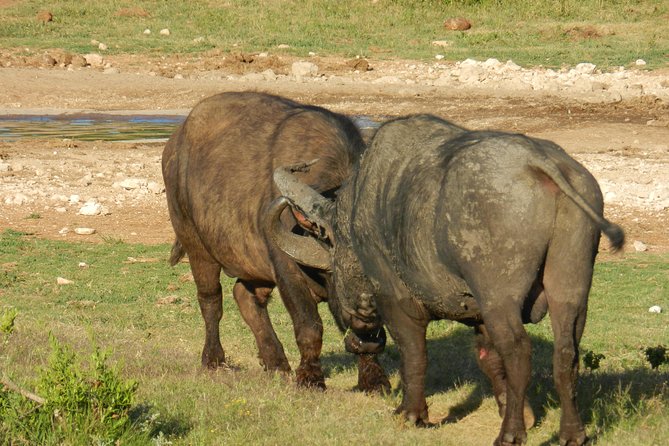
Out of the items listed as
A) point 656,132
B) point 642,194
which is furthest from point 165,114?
point 642,194

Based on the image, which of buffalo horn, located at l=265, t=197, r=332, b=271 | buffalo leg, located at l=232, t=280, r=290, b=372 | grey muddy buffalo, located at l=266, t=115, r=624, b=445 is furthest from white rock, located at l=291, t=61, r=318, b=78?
grey muddy buffalo, located at l=266, t=115, r=624, b=445

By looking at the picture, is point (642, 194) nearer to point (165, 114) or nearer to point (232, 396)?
point (232, 396)

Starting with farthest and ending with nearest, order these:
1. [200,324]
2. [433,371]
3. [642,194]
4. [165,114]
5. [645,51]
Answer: [645,51]
[165,114]
[642,194]
[200,324]
[433,371]

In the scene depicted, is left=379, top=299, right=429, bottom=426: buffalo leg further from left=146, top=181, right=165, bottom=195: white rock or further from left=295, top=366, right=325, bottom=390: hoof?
left=146, top=181, right=165, bottom=195: white rock

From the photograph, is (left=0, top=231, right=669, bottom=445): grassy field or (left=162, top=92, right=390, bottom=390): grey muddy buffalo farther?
(left=162, top=92, right=390, bottom=390): grey muddy buffalo

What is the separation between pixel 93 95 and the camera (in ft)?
88.1

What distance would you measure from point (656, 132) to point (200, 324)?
12.8m

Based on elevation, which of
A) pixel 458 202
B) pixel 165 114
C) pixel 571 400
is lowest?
pixel 165 114

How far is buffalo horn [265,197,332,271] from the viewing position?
7.06 metres

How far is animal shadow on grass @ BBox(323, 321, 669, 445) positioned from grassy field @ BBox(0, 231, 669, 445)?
15mm

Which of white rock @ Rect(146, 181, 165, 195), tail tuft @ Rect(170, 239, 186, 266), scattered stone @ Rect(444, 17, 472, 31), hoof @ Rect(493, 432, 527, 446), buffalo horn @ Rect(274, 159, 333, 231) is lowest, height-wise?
white rock @ Rect(146, 181, 165, 195)

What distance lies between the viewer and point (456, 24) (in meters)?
36.3

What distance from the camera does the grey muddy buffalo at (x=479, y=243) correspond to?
217 inches

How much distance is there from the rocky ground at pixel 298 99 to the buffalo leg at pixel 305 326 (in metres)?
6.70
